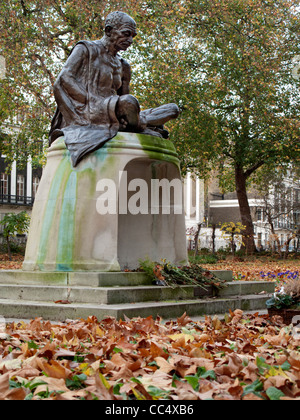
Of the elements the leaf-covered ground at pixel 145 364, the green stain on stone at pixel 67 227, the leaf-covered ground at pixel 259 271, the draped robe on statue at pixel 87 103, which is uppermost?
the draped robe on statue at pixel 87 103

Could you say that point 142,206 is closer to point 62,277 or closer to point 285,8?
point 62,277

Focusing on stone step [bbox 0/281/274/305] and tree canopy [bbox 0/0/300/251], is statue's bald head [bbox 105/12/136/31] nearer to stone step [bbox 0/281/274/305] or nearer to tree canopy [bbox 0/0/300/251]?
stone step [bbox 0/281/274/305]

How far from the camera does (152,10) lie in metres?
23.7

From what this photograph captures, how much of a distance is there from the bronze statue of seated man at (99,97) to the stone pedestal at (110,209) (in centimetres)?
30

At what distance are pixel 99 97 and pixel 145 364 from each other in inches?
202

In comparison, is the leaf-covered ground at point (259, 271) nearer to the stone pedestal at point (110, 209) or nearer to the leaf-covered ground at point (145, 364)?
the stone pedestal at point (110, 209)

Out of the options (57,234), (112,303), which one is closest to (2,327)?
(112,303)

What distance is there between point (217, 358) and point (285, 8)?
27.2m

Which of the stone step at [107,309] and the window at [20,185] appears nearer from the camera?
the stone step at [107,309]

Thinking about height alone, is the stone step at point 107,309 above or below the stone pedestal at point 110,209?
below

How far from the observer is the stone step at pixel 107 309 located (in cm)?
580

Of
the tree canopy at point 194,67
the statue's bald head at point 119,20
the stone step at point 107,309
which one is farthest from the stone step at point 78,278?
the tree canopy at point 194,67

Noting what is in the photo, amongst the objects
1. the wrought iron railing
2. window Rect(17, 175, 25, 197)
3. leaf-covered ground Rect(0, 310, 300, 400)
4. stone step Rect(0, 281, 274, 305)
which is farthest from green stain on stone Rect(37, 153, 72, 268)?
window Rect(17, 175, 25, 197)
